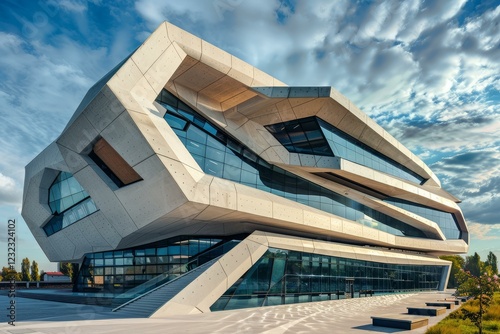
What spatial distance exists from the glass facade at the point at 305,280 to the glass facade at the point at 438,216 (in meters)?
6.39

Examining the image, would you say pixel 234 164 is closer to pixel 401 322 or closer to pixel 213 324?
pixel 213 324

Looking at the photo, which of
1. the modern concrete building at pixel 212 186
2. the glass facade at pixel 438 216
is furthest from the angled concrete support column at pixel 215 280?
the glass facade at pixel 438 216

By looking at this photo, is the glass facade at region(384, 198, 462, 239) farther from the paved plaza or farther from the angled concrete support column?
the paved plaza

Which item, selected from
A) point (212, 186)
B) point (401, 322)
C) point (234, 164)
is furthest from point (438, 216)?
point (401, 322)

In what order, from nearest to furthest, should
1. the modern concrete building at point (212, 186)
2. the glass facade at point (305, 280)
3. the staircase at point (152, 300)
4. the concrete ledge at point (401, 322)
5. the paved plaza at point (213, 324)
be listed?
the paved plaza at point (213, 324) → the concrete ledge at point (401, 322) → the staircase at point (152, 300) → the modern concrete building at point (212, 186) → the glass facade at point (305, 280)

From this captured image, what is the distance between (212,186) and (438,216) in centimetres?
3549

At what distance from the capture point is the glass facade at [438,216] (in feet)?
139

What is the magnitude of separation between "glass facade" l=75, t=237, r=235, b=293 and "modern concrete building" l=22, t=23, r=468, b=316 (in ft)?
0.30

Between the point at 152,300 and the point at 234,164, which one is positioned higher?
the point at 234,164

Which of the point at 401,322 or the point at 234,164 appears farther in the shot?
the point at 234,164

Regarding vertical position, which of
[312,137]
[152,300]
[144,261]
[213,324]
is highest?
[312,137]

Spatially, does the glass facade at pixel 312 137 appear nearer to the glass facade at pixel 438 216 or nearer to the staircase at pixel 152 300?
the staircase at pixel 152 300

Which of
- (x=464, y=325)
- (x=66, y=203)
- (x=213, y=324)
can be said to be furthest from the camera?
(x=66, y=203)

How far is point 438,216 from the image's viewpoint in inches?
1877
